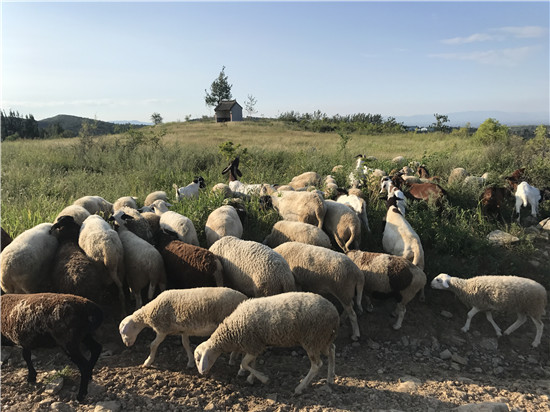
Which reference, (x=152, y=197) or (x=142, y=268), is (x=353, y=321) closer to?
(x=142, y=268)

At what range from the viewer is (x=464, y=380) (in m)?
4.22

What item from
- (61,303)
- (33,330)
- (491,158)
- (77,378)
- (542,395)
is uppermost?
(491,158)

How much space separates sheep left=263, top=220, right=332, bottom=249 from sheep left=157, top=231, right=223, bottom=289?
1.60 m

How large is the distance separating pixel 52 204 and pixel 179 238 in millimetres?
4212

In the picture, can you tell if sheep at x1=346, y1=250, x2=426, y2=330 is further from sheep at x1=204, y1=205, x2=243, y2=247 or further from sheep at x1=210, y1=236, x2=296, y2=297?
sheep at x1=204, y1=205, x2=243, y2=247

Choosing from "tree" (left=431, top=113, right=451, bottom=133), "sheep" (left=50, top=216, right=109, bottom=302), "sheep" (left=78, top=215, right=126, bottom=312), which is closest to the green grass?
"sheep" (left=78, top=215, right=126, bottom=312)

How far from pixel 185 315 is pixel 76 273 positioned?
5.58 feet

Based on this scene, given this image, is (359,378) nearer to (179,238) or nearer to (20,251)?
(179,238)

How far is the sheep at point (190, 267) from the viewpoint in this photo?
4996 mm

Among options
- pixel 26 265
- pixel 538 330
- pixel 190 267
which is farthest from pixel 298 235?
pixel 26 265

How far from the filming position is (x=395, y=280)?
17.5ft

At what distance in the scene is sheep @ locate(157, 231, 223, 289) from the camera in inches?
197

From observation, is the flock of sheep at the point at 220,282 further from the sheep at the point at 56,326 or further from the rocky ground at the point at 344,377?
the rocky ground at the point at 344,377

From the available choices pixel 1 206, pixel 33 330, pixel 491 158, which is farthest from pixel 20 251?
pixel 491 158
